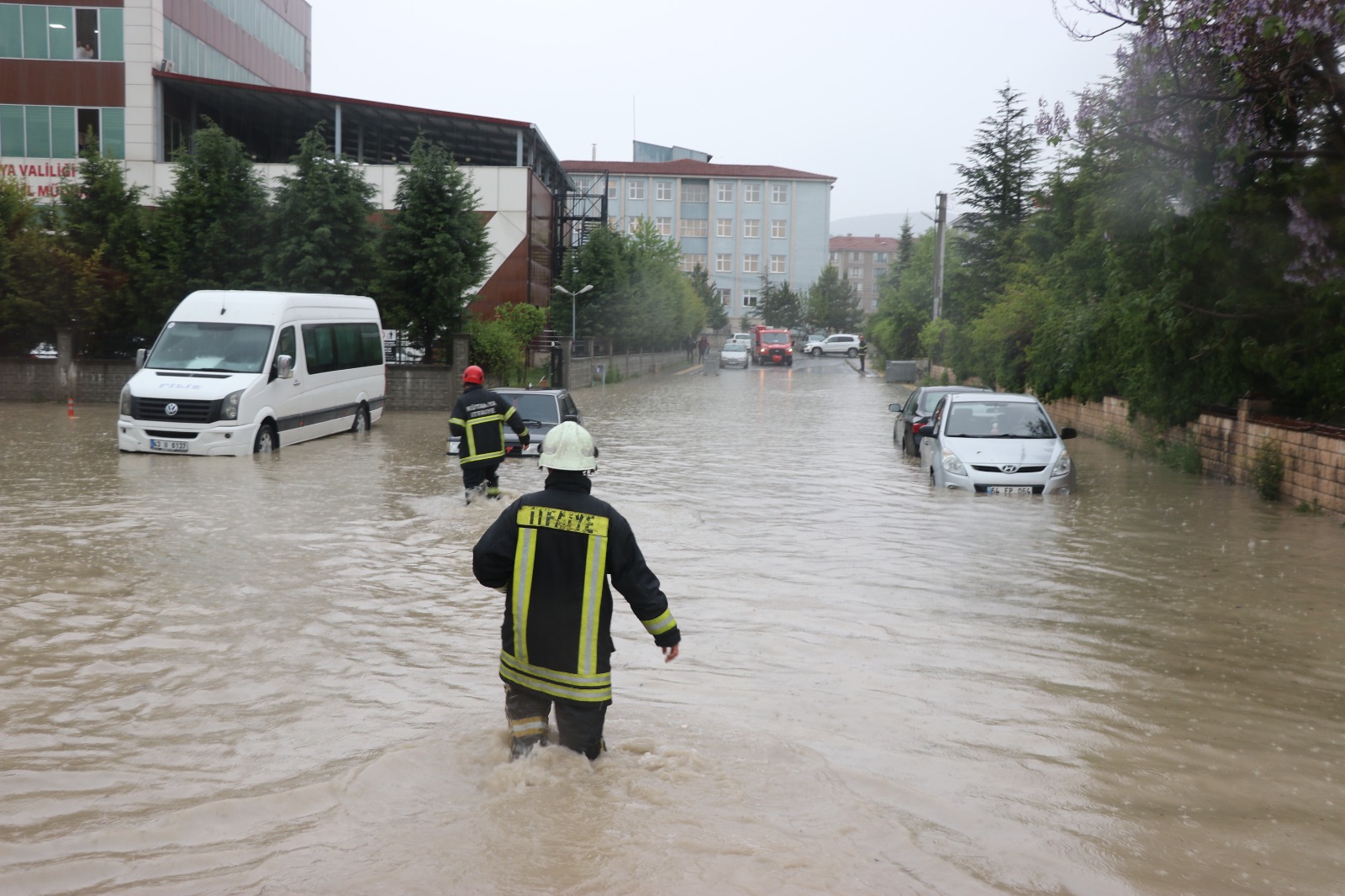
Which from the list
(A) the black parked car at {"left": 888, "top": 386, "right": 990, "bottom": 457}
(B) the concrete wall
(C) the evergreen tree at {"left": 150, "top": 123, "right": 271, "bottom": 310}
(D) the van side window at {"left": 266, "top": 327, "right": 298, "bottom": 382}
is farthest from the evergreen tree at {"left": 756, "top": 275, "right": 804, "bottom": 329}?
(D) the van side window at {"left": 266, "top": 327, "right": 298, "bottom": 382}

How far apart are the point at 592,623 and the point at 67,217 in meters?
30.9

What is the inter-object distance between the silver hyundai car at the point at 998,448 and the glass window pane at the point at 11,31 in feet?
130

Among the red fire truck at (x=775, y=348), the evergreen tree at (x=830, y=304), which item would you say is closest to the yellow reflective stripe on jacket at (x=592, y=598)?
the red fire truck at (x=775, y=348)

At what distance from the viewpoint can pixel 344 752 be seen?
5.85m

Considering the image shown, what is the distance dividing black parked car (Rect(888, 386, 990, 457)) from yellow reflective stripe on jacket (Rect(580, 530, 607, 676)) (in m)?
15.7

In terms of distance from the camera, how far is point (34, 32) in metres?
44.0

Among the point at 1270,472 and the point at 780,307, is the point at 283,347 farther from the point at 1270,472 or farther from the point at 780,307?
the point at 780,307

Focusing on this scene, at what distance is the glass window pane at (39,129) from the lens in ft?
147

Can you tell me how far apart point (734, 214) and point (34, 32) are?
81.9m

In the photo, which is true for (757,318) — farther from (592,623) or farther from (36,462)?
(592,623)

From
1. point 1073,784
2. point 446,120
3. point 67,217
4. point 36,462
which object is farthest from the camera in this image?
point 446,120

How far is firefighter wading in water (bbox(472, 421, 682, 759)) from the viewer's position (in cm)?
500

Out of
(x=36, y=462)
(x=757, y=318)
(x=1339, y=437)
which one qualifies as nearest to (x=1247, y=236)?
(x=1339, y=437)

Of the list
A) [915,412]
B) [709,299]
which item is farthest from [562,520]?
[709,299]
